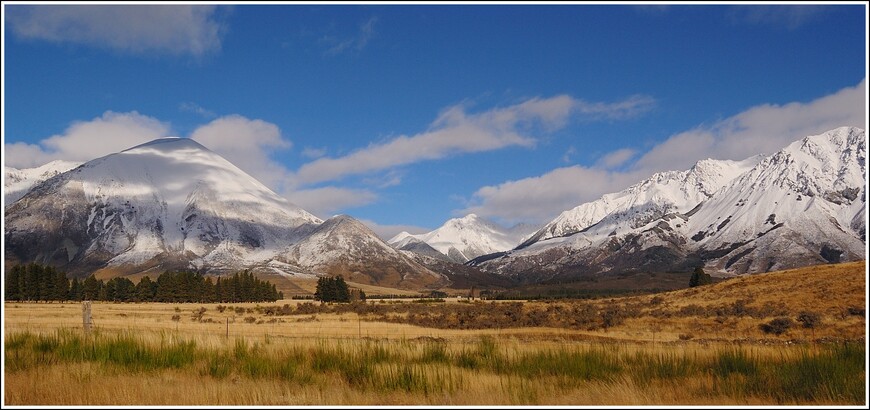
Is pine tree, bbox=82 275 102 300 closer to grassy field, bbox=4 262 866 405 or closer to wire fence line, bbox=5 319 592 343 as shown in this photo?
wire fence line, bbox=5 319 592 343

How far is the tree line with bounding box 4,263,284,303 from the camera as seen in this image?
97125 mm

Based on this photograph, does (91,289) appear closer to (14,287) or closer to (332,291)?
(14,287)

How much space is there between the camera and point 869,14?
862cm

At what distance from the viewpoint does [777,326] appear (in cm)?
3800

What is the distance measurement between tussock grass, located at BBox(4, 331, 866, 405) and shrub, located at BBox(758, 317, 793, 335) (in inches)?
927

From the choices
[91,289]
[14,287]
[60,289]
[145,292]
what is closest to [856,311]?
[14,287]

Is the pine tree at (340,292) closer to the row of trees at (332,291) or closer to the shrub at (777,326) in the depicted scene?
the row of trees at (332,291)

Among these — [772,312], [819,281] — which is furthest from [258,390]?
[819,281]

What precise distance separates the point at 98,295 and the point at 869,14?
121 m

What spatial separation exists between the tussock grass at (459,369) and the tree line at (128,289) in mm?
93632

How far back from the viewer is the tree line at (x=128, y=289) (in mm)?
97125

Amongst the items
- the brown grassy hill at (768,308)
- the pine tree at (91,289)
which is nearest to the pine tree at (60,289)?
the pine tree at (91,289)

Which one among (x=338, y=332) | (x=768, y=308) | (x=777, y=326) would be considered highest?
(x=338, y=332)

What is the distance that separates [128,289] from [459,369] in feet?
375
